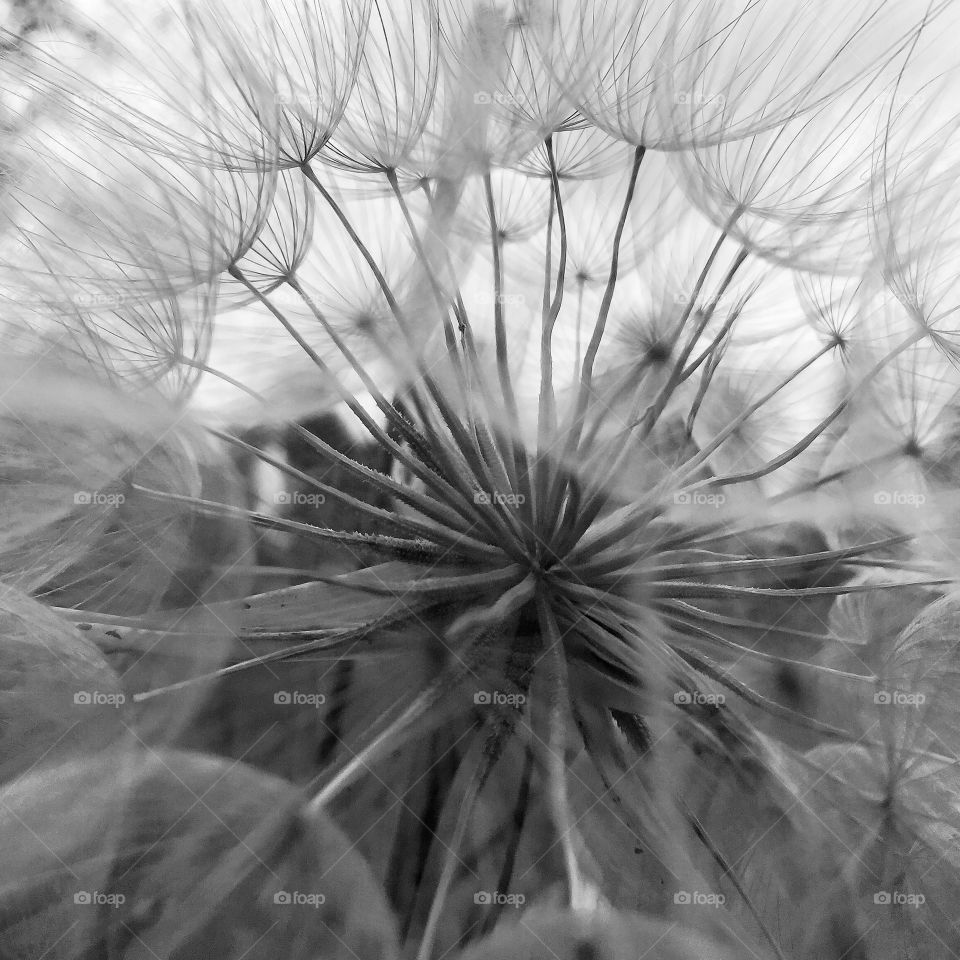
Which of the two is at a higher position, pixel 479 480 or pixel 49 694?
pixel 479 480

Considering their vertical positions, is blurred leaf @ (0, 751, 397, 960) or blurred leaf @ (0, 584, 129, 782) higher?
blurred leaf @ (0, 584, 129, 782)

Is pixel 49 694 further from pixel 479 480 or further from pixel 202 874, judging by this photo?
pixel 479 480

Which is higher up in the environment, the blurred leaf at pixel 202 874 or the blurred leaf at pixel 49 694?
the blurred leaf at pixel 49 694

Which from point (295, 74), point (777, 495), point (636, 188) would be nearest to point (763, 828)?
point (777, 495)

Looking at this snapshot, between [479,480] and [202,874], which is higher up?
[479,480]

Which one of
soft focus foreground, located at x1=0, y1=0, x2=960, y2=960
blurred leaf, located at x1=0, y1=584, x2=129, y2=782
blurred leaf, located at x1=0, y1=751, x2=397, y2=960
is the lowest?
blurred leaf, located at x1=0, y1=751, x2=397, y2=960

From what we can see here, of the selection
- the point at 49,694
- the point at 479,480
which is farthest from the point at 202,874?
the point at 479,480

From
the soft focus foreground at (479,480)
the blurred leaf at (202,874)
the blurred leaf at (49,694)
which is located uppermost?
the soft focus foreground at (479,480)

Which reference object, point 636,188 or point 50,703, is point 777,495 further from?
point 50,703
